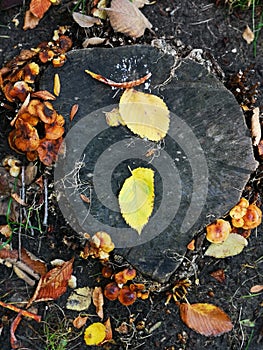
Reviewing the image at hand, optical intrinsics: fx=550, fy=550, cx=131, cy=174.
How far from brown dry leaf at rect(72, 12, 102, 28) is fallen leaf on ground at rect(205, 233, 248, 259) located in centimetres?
134

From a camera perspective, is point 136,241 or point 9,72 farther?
point 9,72

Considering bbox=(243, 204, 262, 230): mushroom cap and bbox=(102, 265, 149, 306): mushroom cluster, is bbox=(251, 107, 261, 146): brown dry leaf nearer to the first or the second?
bbox=(243, 204, 262, 230): mushroom cap

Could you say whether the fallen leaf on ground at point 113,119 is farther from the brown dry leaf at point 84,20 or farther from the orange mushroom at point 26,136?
the brown dry leaf at point 84,20

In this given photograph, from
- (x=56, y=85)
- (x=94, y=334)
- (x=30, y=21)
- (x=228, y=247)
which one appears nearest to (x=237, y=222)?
(x=228, y=247)

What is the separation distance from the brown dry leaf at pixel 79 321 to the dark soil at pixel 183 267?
1.1 inches

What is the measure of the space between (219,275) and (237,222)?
36 centimetres

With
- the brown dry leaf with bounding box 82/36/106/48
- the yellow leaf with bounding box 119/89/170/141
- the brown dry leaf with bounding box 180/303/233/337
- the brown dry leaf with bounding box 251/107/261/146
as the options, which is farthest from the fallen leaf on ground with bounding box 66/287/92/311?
the brown dry leaf with bounding box 82/36/106/48

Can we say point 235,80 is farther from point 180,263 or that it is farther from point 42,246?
point 42,246

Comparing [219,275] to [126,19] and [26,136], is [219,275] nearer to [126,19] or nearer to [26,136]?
[26,136]

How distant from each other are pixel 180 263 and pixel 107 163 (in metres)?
0.62

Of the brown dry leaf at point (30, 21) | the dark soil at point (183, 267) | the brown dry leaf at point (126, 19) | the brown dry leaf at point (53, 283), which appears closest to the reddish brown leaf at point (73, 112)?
the dark soil at point (183, 267)

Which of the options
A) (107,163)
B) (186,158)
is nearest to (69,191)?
(107,163)

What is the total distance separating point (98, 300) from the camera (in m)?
2.96

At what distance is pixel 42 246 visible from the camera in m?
2.95
